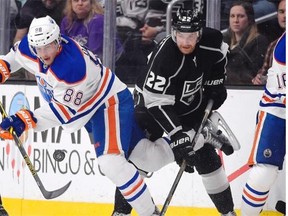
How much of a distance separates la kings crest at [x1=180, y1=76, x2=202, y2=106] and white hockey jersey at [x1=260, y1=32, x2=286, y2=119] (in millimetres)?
323

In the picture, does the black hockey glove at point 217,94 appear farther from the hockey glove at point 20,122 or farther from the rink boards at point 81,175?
the hockey glove at point 20,122

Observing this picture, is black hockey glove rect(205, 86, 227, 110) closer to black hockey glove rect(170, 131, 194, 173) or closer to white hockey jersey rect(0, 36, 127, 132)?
black hockey glove rect(170, 131, 194, 173)

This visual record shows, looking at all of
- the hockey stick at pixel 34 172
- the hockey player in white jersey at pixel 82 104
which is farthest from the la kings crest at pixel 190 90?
the hockey stick at pixel 34 172

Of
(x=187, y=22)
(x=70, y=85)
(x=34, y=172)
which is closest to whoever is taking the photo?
(x=70, y=85)

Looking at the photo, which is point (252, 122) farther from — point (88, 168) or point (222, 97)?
point (88, 168)

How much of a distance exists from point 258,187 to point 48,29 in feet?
4.05

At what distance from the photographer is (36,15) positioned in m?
6.63

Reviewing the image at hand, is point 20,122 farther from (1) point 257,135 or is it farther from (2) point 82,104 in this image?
(1) point 257,135

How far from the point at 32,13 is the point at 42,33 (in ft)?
3.66

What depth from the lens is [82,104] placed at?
5.69 metres

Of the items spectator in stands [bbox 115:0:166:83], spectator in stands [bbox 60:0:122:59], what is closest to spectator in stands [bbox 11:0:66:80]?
spectator in stands [bbox 60:0:122:59]

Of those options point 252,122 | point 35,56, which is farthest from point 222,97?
point 35,56

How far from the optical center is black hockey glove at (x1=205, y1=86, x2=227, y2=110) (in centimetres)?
589

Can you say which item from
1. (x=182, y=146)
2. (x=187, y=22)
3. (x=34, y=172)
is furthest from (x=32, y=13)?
(x=182, y=146)
